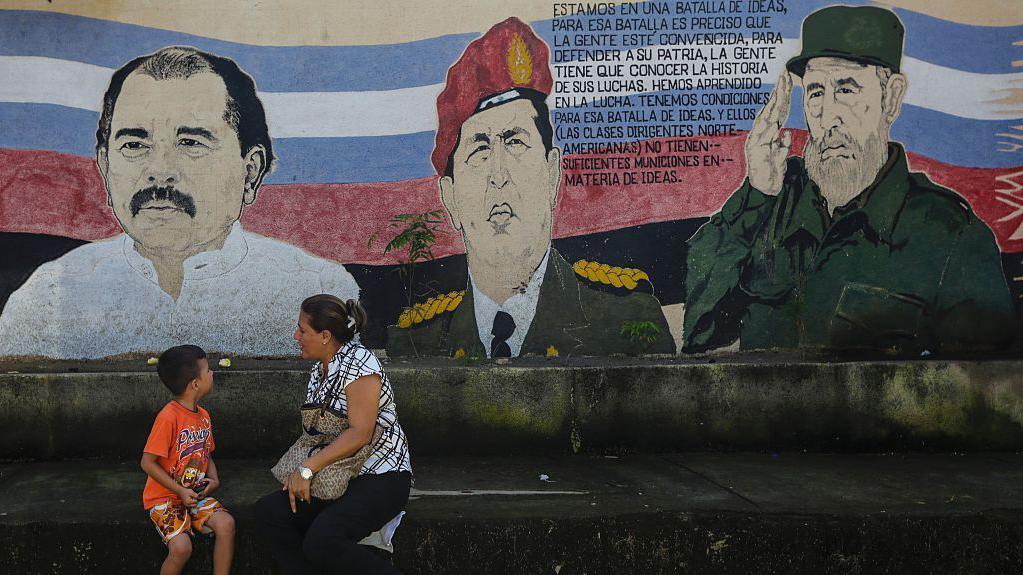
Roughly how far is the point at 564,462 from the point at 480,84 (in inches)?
105

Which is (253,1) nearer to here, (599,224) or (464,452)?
(599,224)

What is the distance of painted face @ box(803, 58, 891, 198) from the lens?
6008 millimetres

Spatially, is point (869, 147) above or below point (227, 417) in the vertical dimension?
above

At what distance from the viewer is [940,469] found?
5082mm

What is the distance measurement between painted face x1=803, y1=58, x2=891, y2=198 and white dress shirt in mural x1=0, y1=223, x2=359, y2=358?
372cm

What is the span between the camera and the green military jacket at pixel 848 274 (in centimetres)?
604

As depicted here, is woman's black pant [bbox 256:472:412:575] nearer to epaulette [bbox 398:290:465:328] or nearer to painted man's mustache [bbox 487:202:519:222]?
epaulette [bbox 398:290:465:328]

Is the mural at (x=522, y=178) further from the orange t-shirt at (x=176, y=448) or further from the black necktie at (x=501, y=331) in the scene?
the orange t-shirt at (x=176, y=448)

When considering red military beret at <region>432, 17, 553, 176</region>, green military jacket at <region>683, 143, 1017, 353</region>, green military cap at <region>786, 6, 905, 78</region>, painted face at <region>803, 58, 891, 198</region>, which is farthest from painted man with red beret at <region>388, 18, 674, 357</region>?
green military cap at <region>786, 6, 905, 78</region>

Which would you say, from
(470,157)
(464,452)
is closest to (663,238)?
(470,157)

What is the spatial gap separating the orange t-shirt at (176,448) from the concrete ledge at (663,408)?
1.61 meters

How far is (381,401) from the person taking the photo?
3559 millimetres

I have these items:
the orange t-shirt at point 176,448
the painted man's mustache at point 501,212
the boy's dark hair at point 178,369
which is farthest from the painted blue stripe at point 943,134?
the orange t-shirt at point 176,448

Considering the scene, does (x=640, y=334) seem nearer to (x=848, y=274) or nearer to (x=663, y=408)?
(x=663, y=408)
